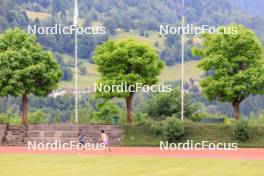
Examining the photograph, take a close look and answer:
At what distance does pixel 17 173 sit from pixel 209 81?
1368 inches

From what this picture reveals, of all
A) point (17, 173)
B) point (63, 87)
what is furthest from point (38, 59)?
point (63, 87)

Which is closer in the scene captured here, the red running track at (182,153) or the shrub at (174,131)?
the red running track at (182,153)

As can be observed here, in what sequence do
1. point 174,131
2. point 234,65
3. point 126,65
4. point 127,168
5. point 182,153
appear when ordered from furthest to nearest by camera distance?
point 126,65 → point 234,65 → point 174,131 → point 182,153 → point 127,168

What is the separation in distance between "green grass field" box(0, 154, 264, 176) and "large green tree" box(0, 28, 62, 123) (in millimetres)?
23934

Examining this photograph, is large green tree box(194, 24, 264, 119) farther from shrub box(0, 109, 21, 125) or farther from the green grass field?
the green grass field

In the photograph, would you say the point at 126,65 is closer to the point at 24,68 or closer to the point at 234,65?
the point at 24,68

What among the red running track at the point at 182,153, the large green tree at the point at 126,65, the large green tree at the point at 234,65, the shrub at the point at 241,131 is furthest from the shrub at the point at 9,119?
the shrub at the point at 241,131

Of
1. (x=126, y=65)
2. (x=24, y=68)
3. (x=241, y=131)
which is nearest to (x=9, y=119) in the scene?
(x=24, y=68)

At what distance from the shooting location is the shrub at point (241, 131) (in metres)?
56.0

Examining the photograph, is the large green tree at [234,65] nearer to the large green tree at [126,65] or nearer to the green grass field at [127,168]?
the large green tree at [126,65]

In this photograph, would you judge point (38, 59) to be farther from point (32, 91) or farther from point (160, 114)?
point (160, 114)

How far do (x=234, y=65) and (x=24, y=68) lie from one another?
58.8ft

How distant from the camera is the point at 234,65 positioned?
61000 millimetres

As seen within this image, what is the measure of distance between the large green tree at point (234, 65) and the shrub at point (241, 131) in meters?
4.73
